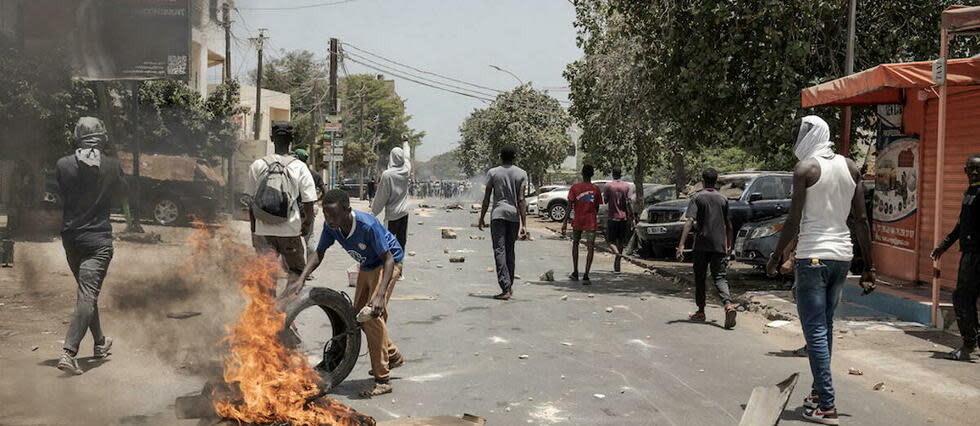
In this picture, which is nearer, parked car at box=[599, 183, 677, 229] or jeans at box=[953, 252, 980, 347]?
jeans at box=[953, 252, 980, 347]

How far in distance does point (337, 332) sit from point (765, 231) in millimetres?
8958

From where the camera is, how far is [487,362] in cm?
695

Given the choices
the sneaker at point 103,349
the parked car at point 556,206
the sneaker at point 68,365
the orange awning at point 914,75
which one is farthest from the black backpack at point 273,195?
the parked car at point 556,206

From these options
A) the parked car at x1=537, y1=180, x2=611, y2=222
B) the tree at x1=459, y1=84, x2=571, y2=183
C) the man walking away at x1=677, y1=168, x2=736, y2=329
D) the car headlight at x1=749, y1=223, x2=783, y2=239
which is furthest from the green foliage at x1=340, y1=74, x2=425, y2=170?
the man walking away at x1=677, y1=168, x2=736, y2=329

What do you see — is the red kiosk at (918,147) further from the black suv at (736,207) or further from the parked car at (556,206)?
the parked car at (556,206)

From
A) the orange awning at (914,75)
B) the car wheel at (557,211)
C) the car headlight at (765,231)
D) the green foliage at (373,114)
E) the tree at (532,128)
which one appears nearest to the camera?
the orange awning at (914,75)

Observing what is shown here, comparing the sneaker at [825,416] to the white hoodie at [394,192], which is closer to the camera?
the sneaker at [825,416]

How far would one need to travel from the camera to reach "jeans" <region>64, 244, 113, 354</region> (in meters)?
6.11

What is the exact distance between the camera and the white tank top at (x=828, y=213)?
532 cm

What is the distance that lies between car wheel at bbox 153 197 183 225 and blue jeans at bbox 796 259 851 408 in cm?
425

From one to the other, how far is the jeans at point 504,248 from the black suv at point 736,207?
6.39 meters

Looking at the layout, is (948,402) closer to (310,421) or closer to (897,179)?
(310,421)

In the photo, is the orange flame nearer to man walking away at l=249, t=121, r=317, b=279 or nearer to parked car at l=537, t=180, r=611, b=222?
man walking away at l=249, t=121, r=317, b=279

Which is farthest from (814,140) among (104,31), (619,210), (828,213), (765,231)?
(619,210)
